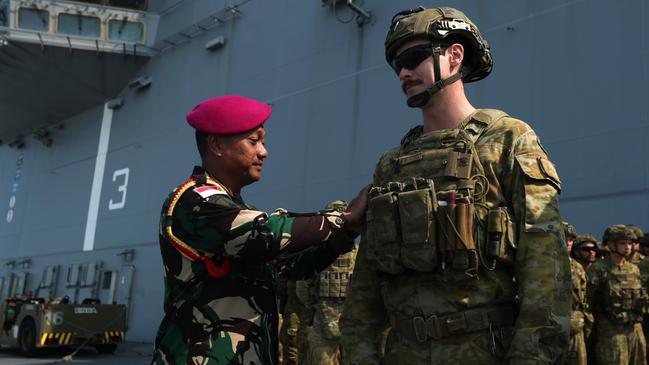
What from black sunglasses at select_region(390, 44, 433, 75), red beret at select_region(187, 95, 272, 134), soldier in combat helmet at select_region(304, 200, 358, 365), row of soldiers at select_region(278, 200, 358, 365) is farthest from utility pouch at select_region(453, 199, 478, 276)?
soldier in combat helmet at select_region(304, 200, 358, 365)

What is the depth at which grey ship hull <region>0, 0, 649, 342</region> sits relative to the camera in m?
6.25

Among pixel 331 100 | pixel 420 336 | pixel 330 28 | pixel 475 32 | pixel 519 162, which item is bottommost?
pixel 420 336

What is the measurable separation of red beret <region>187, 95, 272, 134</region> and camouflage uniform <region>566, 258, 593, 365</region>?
4431 millimetres

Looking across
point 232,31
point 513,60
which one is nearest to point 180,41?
point 232,31

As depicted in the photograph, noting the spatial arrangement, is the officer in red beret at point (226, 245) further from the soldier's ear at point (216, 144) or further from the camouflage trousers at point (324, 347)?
the camouflage trousers at point (324, 347)

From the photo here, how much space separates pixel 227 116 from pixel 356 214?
1.86 feet

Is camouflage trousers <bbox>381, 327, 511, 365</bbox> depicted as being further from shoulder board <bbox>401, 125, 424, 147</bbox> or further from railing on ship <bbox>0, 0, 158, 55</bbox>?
railing on ship <bbox>0, 0, 158, 55</bbox>

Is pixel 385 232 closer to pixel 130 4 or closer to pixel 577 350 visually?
pixel 577 350

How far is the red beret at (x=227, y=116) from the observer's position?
2.02 m

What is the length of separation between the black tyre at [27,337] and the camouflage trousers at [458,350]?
33.3 ft

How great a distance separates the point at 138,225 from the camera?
13.8 metres

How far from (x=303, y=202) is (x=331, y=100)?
1.81 metres

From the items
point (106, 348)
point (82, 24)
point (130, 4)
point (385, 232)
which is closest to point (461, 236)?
point (385, 232)

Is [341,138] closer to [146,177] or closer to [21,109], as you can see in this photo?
[146,177]
